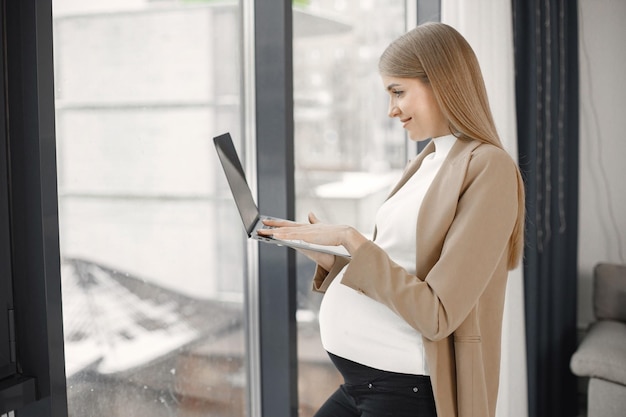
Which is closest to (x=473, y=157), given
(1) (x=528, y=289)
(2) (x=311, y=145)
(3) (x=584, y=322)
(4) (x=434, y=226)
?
(4) (x=434, y=226)

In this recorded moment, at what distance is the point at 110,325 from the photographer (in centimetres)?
157

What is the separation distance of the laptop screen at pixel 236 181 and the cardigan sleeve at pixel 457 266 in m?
0.21

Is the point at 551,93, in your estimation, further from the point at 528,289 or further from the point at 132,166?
the point at 132,166

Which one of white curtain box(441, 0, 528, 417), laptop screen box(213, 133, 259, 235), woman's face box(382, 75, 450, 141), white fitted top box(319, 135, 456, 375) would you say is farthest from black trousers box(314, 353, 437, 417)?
white curtain box(441, 0, 528, 417)

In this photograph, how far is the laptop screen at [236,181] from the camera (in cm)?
128

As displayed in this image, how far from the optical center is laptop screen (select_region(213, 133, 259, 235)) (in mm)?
1280

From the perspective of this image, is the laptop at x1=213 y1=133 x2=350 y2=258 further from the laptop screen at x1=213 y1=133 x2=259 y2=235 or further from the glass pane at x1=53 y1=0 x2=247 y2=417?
the glass pane at x1=53 y1=0 x2=247 y2=417

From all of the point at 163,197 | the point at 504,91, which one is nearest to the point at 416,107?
the point at 163,197

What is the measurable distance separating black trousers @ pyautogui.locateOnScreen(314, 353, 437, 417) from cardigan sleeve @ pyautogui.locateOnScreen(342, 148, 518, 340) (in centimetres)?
14

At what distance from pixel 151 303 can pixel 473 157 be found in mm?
878

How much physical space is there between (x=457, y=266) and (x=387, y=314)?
207 millimetres

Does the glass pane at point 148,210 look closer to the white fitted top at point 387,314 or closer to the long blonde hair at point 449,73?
the white fitted top at point 387,314

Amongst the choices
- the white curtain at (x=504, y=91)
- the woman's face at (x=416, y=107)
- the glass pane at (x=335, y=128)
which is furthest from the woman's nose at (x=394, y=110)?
the white curtain at (x=504, y=91)

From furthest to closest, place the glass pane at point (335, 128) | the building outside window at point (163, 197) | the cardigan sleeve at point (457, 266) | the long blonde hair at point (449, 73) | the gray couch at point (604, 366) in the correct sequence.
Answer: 1. the gray couch at point (604, 366)
2. the glass pane at point (335, 128)
3. the building outside window at point (163, 197)
4. the long blonde hair at point (449, 73)
5. the cardigan sleeve at point (457, 266)
